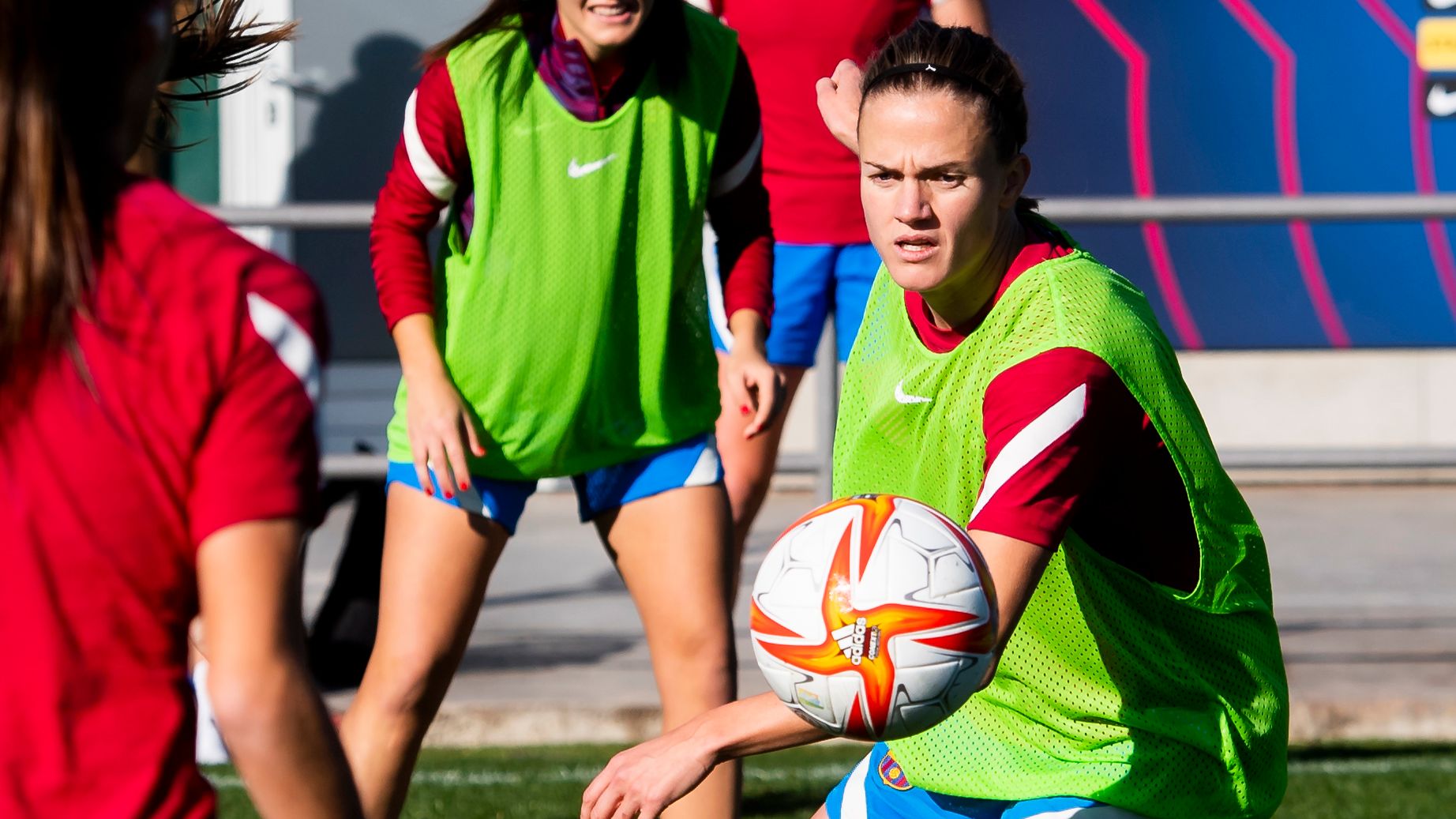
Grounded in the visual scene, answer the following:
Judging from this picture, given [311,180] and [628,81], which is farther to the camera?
[311,180]

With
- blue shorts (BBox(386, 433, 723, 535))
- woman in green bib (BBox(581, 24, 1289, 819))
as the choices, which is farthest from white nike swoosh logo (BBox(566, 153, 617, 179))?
woman in green bib (BBox(581, 24, 1289, 819))

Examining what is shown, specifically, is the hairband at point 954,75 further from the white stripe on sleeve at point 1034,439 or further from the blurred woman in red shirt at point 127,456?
the blurred woman in red shirt at point 127,456

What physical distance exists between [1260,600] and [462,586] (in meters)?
1.37

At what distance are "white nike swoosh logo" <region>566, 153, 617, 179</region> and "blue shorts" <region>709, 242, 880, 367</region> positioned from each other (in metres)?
1.36

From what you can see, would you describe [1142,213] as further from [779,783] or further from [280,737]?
[280,737]

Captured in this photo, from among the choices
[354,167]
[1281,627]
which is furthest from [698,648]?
[354,167]

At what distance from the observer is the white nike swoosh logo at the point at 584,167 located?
329 centimetres

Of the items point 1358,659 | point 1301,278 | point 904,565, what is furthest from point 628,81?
point 1301,278

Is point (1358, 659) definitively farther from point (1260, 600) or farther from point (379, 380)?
point (379, 380)

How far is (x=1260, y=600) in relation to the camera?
8.67ft

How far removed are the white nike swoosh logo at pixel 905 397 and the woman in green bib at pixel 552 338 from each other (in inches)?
27.2

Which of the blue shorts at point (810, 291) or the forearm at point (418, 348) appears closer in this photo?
the forearm at point (418, 348)

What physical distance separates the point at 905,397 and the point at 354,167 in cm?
771

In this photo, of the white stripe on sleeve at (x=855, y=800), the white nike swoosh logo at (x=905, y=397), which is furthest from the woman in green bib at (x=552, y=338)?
the white nike swoosh logo at (x=905, y=397)
